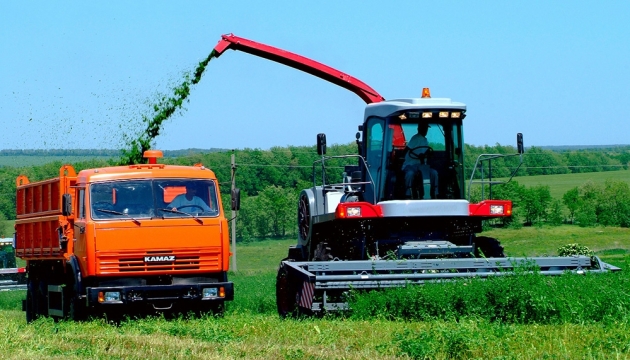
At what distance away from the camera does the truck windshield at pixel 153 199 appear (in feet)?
51.6

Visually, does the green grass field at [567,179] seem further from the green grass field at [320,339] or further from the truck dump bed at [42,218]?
the green grass field at [320,339]

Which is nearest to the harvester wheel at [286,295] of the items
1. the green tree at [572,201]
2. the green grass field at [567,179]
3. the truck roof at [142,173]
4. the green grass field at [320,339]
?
the green grass field at [320,339]

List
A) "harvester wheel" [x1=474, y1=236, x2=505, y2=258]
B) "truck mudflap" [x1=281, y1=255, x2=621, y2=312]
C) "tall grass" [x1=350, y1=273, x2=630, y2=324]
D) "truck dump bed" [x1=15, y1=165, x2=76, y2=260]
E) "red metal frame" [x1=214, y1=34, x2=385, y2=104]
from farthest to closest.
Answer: "red metal frame" [x1=214, y1=34, x2=385, y2=104] < "truck dump bed" [x1=15, y1=165, x2=76, y2=260] < "harvester wheel" [x1=474, y1=236, x2=505, y2=258] < "truck mudflap" [x1=281, y1=255, x2=621, y2=312] < "tall grass" [x1=350, y1=273, x2=630, y2=324]

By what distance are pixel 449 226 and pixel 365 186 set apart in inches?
58.3

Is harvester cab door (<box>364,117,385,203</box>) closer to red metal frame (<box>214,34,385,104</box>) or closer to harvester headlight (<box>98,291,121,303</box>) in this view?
red metal frame (<box>214,34,385,104</box>)

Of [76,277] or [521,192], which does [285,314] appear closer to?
[76,277]

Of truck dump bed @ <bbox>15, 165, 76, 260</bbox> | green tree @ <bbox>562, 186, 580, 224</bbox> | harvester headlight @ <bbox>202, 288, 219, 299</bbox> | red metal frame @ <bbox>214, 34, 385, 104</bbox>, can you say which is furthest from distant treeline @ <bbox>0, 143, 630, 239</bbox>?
harvester headlight @ <bbox>202, 288, 219, 299</bbox>

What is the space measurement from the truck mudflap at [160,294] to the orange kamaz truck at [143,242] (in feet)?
0.05

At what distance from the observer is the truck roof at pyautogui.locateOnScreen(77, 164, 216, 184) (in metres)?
16.0

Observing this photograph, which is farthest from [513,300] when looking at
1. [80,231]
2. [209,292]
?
[80,231]

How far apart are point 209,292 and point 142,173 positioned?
2.18 m

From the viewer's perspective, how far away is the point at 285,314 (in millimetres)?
15961

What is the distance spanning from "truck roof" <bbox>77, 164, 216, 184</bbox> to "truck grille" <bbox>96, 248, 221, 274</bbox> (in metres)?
1.29

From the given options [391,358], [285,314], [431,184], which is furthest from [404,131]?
[391,358]
